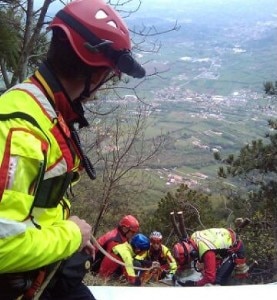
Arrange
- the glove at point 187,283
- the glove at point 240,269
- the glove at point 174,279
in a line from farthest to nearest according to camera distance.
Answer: the glove at point 240,269 < the glove at point 187,283 < the glove at point 174,279

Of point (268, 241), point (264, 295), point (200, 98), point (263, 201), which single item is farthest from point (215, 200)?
point (200, 98)

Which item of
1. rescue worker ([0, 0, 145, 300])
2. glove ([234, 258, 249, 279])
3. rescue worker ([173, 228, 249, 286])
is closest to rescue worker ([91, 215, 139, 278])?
rescue worker ([173, 228, 249, 286])

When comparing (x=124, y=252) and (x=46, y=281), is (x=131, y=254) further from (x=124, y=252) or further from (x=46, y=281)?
(x=46, y=281)

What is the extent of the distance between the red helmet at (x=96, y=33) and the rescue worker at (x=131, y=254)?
4044mm

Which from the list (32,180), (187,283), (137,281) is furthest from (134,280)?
(32,180)

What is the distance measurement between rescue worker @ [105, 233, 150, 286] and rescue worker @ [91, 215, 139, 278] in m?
0.10

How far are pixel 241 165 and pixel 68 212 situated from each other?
14866 mm

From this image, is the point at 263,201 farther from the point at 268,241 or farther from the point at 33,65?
the point at 33,65

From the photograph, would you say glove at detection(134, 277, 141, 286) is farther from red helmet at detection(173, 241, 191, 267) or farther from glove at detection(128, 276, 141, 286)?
red helmet at detection(173, 241, 191, 267)

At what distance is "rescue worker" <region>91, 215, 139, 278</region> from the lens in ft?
21.0

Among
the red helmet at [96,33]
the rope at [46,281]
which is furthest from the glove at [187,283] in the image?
the red helmet at [96,33]

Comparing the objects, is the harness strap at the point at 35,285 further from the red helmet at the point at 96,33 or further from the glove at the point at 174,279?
the glove at the point at 174,279

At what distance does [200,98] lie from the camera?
63.2 meters

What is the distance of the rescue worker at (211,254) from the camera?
7.16m
